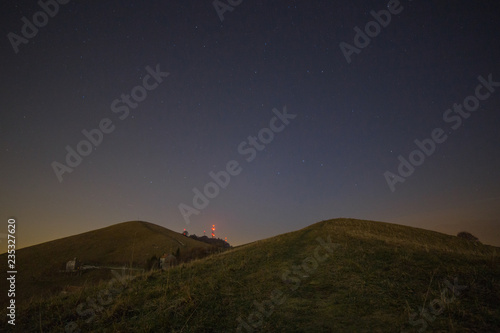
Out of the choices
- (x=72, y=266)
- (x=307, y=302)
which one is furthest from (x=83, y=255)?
(x=307, y=302)

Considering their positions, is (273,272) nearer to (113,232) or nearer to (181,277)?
(181,277)

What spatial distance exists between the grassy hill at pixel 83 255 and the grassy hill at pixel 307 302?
39.9m

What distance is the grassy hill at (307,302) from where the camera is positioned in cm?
482

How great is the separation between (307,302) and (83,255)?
225ft

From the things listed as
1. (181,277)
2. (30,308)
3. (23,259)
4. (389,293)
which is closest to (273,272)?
(181,277)

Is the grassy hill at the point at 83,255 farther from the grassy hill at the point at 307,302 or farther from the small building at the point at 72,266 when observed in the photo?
the grassy hill at the point at 307,302

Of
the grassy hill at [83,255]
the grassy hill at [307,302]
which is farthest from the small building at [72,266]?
the grassy hill at [307,302]

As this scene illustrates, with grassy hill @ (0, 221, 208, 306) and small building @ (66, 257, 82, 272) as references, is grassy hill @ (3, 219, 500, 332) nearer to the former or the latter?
grassy hill @ (0, 221, 208, 306)

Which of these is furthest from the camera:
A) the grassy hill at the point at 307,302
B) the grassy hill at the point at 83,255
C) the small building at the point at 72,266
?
the small building at the point at 72,266

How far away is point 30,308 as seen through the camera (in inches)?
305

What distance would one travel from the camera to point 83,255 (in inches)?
2219

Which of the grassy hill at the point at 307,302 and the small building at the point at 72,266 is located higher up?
the small building at the point at 72,266

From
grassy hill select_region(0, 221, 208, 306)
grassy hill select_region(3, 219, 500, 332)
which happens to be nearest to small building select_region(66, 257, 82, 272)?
grassy hill select_region(0, 221, 208, 306)

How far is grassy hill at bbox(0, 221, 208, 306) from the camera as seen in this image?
4216 centimetres
